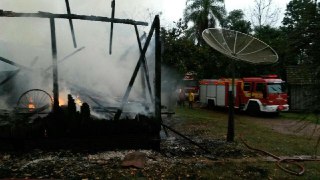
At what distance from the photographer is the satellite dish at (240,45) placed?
12.7 m

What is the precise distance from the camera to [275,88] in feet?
74.0

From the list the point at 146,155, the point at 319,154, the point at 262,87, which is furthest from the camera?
the point at 262,87

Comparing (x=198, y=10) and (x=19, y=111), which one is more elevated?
(x=198, y=10)

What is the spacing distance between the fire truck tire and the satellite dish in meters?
10.1

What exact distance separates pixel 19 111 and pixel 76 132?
1.82m

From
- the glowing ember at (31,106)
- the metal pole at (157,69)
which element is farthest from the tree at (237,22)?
the glowing ember at (31,106)

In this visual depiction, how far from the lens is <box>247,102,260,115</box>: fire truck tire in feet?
74.9

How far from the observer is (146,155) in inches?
358

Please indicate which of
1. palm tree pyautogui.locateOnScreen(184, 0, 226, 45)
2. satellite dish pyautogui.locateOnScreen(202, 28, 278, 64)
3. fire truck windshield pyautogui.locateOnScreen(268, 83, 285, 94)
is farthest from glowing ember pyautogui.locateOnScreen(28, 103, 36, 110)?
palm tree pyautogui.locateOnScreen(184, 0, 226, 45)

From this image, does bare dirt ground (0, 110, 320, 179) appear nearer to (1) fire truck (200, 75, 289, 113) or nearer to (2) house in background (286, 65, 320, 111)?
(2) house in background (286, 65, 320, 111)

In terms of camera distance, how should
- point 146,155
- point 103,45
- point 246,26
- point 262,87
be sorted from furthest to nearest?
point 246,26 → point 262,87 → point 103,45 → point 146,155

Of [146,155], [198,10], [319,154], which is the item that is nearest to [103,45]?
[146,155]

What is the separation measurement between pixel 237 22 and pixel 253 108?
17.6 meters

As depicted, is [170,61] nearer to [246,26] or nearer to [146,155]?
[146,155]
